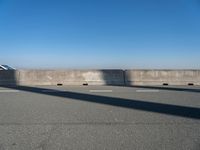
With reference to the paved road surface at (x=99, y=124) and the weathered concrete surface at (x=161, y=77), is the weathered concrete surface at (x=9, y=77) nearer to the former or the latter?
the weathered concrete surface at (x=161, y=77)

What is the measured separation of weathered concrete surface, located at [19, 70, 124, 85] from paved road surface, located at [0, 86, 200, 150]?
22.8ft

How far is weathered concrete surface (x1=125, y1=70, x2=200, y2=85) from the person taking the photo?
1772cm

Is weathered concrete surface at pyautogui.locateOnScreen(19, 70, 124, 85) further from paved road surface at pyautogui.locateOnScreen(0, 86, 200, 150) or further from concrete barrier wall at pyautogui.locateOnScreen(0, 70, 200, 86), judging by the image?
paved road surface at pyautogui.locateOnScreen(0, 86, 200, 150)

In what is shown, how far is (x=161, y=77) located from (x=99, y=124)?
11630mm

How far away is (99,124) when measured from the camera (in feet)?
22.4

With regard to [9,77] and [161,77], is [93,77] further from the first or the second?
[9,77]

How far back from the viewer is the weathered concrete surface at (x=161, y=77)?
17.7 m

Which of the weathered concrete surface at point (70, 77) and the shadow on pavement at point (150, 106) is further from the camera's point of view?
the weathered concrete surface at point (70, 77)

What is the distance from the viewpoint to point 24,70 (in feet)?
57.4

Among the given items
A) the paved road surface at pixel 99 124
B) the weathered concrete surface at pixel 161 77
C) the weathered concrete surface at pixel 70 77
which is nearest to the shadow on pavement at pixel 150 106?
the paved road surface at pixel 99 124

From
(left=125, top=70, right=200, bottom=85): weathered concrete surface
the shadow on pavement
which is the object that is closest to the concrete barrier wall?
(left=125, top=70, right=200, bottom=85): weathered concrete surface

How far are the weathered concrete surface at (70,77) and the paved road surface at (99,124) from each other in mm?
6934

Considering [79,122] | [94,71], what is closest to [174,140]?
[79,122]

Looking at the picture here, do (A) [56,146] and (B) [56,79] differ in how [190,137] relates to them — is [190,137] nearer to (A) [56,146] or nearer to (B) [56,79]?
(A) [56,146]
